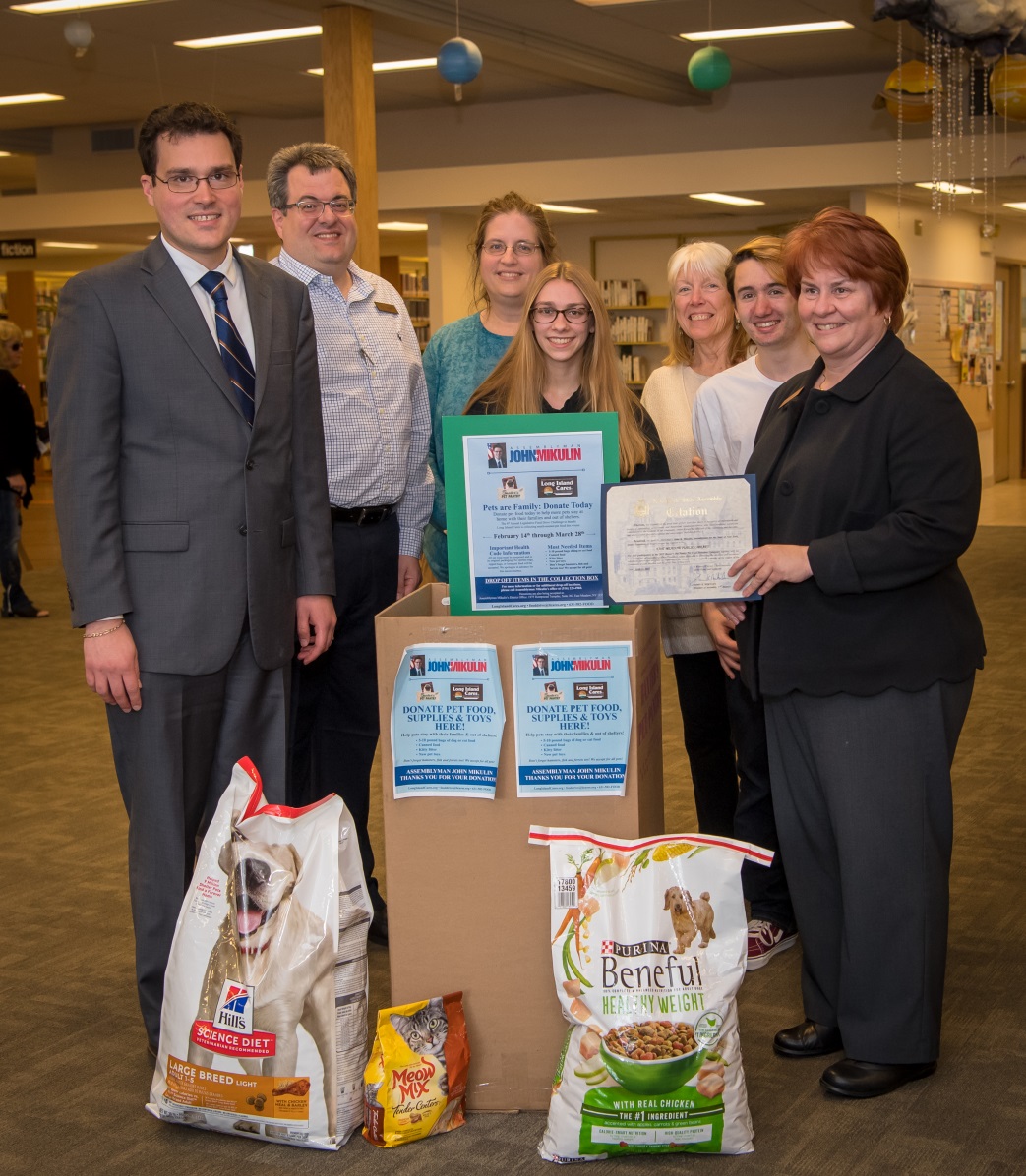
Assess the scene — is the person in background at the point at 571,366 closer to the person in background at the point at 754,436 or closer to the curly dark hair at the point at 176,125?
the person in background at the point at 754,436

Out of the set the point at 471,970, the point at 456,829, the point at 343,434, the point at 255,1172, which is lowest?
the point at 255,1172

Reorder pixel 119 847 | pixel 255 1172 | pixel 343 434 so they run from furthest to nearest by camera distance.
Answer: pixel 119 847 → pixel 343 434 → pixel 255 1172

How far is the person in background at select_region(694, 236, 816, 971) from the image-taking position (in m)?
2.89

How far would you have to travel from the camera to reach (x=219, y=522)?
2441 mm

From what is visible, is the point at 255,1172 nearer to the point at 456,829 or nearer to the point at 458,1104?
the point at 458,1104

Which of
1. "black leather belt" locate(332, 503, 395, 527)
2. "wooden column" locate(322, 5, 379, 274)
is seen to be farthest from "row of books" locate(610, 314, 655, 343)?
"black leather belt" locate(332, 503, 395, 527)

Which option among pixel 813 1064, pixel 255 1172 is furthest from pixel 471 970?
pixel 813 1064

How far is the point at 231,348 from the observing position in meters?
2.49

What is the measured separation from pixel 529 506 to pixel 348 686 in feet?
3.02

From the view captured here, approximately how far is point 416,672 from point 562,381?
775 mm

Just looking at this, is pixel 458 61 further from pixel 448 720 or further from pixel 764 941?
A: pixel 448 720

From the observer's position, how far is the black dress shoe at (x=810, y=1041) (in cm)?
258

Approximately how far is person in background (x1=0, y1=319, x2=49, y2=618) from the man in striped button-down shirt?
16.9 feet

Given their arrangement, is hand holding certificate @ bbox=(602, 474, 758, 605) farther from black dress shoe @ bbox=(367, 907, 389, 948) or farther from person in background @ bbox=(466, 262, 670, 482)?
black dress shoe @ bbox=(367, 907, 389, 948)
